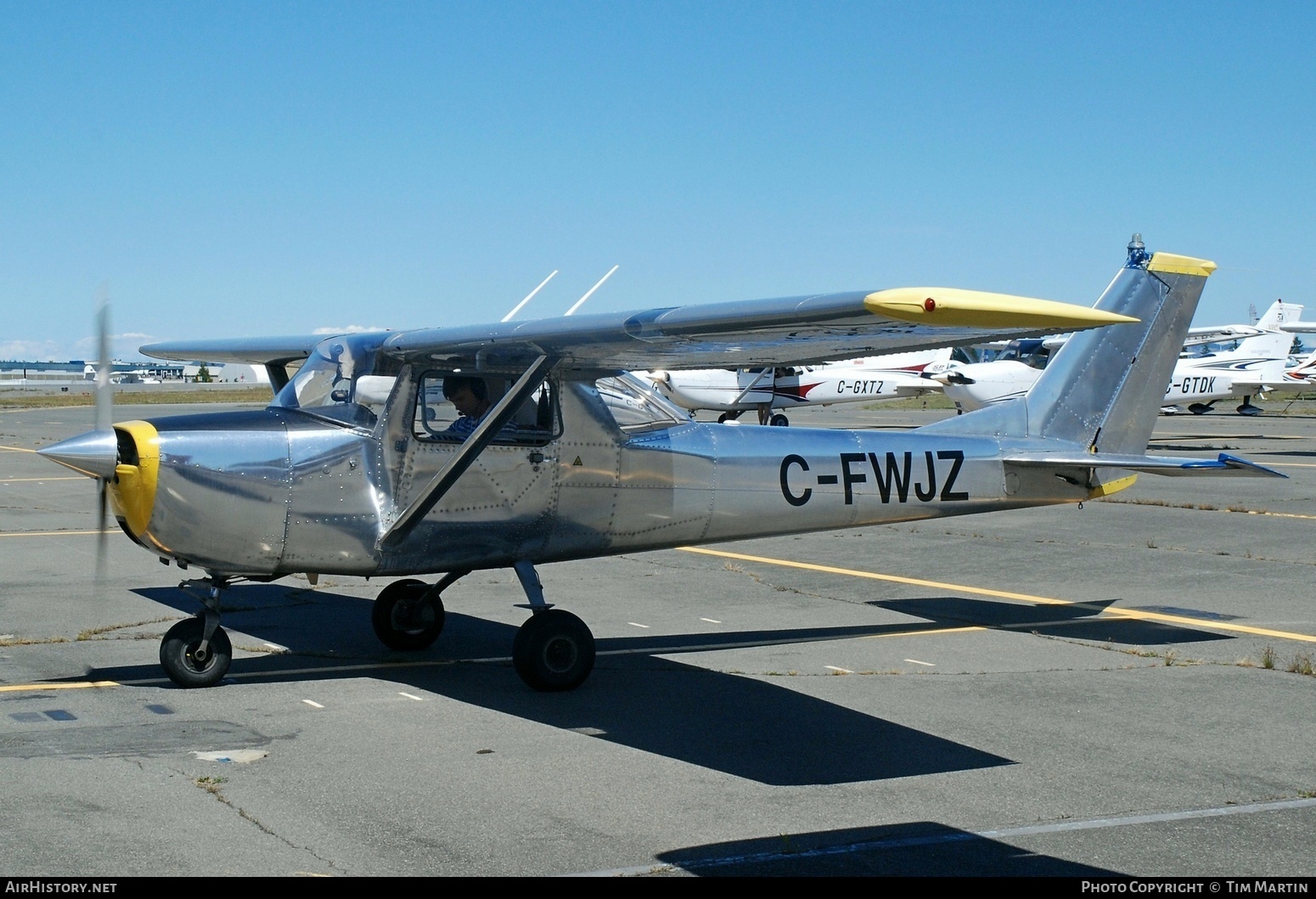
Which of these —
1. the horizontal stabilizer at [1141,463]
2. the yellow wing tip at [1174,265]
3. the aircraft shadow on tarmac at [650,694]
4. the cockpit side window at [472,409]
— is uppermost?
the yellow wing tip at [1174,265]

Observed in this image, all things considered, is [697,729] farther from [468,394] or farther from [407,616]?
[407,616]

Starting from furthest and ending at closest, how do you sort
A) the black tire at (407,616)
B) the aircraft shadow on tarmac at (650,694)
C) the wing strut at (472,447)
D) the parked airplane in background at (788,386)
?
the parked airplane in background at (788,386), the black tire at (407,616), the wing strut at (472,447), the aircraft shadow on tarmac at (650,694)

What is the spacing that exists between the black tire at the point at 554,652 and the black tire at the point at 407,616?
147 centimetres

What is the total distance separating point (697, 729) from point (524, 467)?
7.19 feet

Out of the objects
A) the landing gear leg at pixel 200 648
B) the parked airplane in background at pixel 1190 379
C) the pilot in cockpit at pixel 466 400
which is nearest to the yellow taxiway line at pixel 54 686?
the landing gear leg at pixel 200 648

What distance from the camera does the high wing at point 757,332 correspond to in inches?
206

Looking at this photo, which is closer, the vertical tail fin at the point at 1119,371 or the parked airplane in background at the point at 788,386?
the vertical tail fin at the point at 1119,371

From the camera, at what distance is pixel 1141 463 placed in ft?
32.6

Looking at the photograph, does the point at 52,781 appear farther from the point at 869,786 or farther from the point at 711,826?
the point at 869,786

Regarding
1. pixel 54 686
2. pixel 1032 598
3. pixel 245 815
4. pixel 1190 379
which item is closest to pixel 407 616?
pixel 54 686

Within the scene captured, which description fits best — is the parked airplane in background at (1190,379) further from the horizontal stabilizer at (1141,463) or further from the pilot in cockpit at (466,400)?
the pilot in cockpit at (466,400)

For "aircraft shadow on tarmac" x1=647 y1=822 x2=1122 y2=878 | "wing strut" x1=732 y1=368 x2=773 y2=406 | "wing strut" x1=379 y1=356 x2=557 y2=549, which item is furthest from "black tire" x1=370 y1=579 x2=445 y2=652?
"wing strut" x1=732 y1=368 x2=773 y2=406

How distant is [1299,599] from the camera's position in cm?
1119
